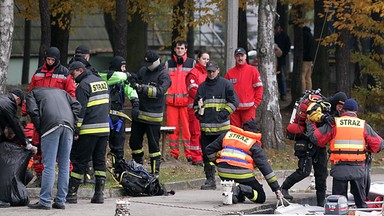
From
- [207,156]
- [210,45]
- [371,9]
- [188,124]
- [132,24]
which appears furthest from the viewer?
[210,45]

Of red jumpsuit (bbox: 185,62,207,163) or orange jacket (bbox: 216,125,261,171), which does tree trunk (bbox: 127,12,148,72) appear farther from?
orange jacket (bbox: 216,125,261,171)

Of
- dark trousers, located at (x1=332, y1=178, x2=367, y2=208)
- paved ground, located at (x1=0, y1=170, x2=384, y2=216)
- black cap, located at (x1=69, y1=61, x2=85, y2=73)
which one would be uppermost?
black cap, located at (x1=69, y1=61, x2=85, y2=73)

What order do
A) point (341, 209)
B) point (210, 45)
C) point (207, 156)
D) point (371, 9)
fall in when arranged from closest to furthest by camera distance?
point (341, 209), point (207, 156), point (371, 9), point (210, 45)

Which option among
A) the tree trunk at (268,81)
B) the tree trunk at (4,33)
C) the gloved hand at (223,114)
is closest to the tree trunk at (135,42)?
the tree trunk at (268,81)

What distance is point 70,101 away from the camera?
48.9 ft

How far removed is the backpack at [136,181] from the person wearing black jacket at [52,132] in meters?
1.67

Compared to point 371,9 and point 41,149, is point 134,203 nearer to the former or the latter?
point 41,149

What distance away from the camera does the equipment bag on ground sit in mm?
14836

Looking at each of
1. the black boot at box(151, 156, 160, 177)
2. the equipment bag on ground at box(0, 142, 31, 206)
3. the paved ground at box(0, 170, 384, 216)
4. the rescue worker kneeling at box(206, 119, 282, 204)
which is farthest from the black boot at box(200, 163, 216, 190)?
the equipment bag on ground at box(0, 142, 31, 206)

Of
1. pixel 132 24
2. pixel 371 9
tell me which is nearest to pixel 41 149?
pixel 371 9

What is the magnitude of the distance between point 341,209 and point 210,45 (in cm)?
3872

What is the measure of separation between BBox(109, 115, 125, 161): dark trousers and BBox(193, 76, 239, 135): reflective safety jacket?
124cm

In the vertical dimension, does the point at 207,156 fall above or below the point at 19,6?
below

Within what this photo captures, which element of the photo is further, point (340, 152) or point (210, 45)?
point (210, 45)
